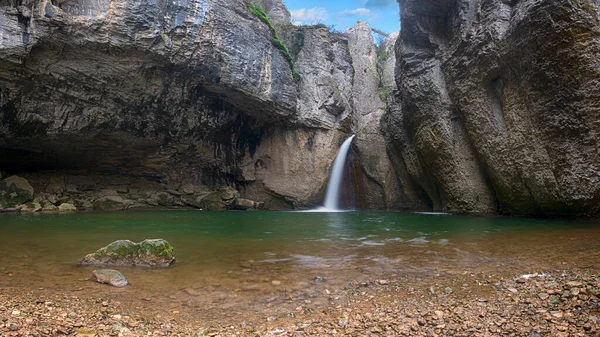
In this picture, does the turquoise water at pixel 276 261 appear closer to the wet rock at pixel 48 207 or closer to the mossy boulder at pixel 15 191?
the wet rock at pixel 48 207

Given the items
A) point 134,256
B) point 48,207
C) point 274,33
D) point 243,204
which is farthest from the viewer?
point 243,204

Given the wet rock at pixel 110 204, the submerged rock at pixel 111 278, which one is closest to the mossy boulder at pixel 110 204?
the wet rock at pixel 110 204

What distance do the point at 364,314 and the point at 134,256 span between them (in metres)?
3.59

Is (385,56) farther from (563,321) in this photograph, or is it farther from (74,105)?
(563,321)

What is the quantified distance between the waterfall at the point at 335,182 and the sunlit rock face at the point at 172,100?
21.3 inches

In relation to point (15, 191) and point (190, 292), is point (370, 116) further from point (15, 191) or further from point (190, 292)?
point (190, 292)

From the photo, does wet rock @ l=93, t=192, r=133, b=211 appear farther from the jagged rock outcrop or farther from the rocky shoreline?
the rocky shoreline

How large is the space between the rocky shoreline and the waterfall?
19061 millimetres

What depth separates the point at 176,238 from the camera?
26.9 ft

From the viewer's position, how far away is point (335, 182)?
2338 cm

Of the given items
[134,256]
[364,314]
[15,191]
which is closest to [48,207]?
[15,191]

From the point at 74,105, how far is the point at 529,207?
20631 mm

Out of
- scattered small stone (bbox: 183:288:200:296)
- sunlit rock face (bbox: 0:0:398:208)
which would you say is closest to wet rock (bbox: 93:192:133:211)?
sunlit rock face (bbox: 0:0:398:208)

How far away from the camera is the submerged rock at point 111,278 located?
4184 millimetres
